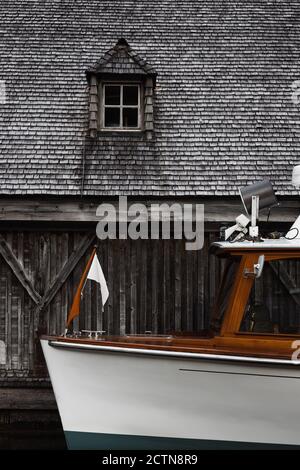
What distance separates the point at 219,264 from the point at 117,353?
10.7 ft

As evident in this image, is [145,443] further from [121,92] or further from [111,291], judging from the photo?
[121,92]

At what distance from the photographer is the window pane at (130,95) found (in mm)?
11219

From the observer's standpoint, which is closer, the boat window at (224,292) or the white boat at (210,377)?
the white boat at (210,377)

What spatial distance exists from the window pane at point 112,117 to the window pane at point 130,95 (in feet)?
0.64

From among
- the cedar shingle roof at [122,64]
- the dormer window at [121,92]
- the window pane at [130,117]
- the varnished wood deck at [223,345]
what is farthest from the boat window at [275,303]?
the cedar shingle roof at [122,64]

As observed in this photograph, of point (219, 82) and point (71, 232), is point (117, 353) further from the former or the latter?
point (219, 82)

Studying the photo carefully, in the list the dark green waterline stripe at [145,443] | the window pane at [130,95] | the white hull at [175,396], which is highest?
the window pane at [130,95]

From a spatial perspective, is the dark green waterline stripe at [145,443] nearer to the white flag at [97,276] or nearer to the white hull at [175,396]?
the white hull at [175,396]

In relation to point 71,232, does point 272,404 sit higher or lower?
lower

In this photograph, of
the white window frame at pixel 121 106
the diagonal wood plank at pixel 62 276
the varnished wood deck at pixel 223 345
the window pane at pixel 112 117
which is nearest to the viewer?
the varnished wood deck at pixel 223 345

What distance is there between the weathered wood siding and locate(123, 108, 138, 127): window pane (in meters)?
2.07

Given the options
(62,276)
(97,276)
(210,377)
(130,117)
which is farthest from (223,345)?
(130,117)
